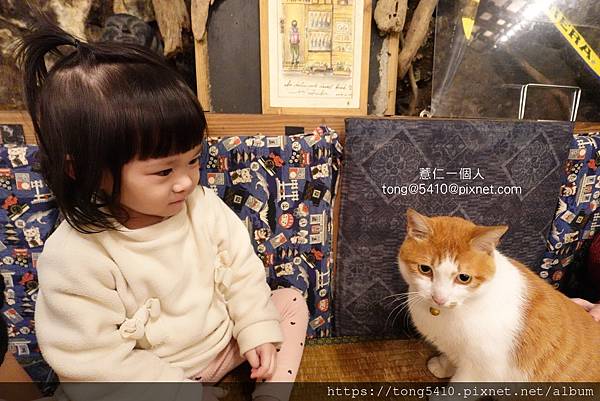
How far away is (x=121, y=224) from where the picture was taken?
0.60 meters

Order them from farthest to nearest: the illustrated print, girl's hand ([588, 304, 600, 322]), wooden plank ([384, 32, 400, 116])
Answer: wooden plank ([384, 32, 400, 116]), girl's hand ([588, 304, 600, 322]), the illustrated print

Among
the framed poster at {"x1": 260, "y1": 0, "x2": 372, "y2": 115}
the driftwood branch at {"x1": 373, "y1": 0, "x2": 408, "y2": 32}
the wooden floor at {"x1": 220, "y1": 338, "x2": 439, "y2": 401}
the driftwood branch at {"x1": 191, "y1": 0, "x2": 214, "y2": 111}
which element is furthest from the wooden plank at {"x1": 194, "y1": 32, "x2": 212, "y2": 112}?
the wooden floor at {"x1": 220, "y1": 338, "x2": 439, "y2": 401}

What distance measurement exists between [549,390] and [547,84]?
92 cm

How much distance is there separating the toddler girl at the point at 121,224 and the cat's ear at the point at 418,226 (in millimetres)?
390

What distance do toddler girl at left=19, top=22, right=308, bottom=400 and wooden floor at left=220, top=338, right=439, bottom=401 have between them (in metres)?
0.19

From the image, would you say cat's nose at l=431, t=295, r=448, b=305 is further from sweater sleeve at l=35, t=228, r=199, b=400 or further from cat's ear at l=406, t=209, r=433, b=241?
sweater sleeve at l=35, t=228, r=199, b=400

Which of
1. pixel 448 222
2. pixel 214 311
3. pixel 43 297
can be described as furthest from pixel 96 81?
pixel 448 222

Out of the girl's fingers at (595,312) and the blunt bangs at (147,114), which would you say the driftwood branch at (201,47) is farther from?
the girl's fingers at (595,312)

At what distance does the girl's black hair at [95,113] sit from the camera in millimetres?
510

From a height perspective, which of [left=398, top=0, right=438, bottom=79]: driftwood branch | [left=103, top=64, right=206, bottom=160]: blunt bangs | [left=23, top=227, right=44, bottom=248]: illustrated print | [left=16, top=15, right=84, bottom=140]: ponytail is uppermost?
[left=398, top=0, right=438, bottom=79]: driftwood branch

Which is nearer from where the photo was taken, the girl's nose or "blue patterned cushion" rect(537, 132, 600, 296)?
the girl's nose

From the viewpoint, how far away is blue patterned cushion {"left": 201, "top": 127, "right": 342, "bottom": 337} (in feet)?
2.79

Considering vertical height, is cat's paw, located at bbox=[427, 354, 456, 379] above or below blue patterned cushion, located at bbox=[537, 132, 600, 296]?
below

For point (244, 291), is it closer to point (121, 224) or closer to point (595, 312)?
point (121, 224)
